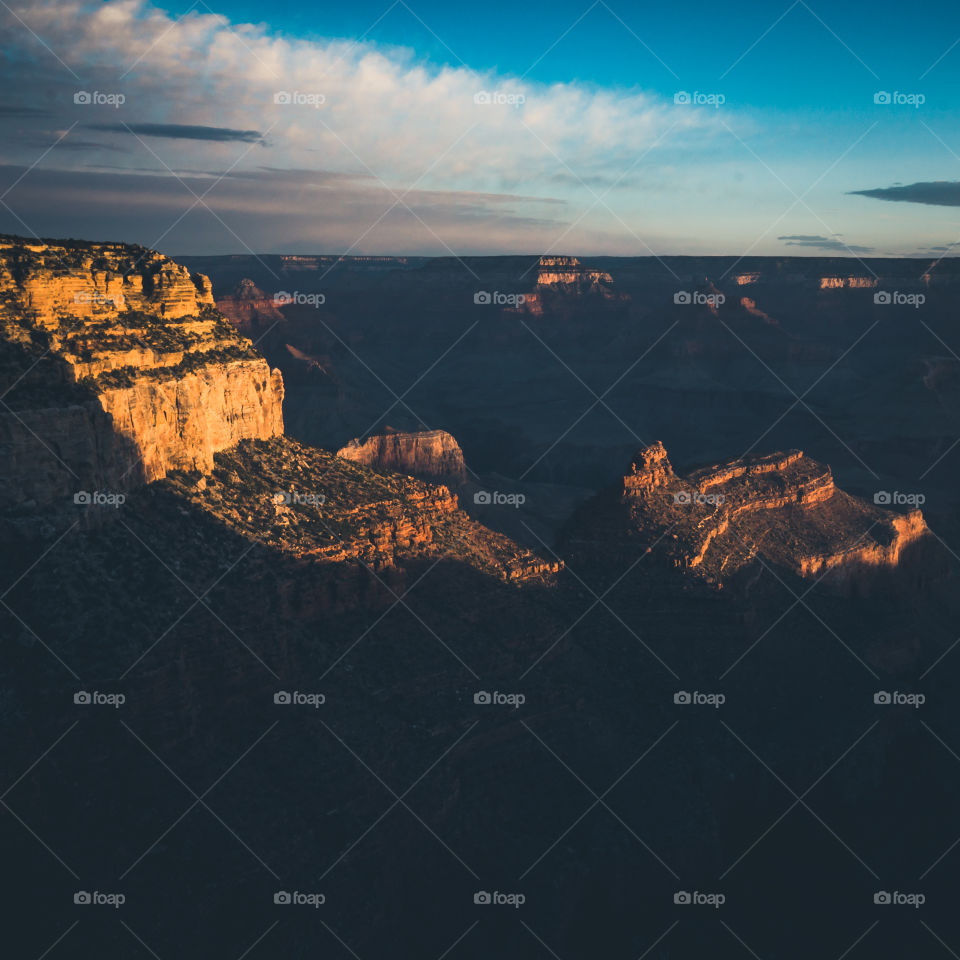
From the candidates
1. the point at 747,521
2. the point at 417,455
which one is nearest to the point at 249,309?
the point at 417,455

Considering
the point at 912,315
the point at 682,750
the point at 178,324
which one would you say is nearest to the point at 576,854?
the point at 682,750

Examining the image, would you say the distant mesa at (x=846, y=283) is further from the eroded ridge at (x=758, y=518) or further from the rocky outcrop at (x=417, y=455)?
the eroded ridge at (x=758, y=518)

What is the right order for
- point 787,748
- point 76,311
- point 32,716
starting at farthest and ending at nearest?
point 787,748, point 76,311, point 32,716

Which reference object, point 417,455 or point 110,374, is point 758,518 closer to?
point 417,455

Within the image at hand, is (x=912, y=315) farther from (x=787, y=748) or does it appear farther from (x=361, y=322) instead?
(x=787, y=748)

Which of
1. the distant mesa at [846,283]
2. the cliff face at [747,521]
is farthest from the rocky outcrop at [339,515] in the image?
the distant mesa at [846,283]
